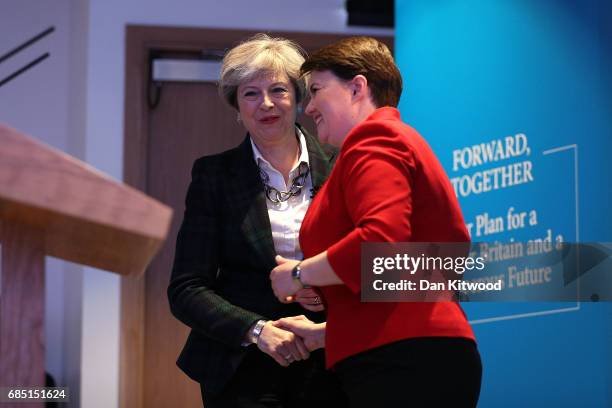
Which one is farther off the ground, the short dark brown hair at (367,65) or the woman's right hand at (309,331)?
the short dark brown hair at (367,65)

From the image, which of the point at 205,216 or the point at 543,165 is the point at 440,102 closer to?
the point at 543,165

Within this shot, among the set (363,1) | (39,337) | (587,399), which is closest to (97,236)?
(39,337)

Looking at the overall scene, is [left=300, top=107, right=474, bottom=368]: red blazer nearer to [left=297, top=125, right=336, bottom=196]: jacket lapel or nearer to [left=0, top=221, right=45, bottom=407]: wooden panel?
[left=297, top=125, right=336, bottom=196]: jacket lapel

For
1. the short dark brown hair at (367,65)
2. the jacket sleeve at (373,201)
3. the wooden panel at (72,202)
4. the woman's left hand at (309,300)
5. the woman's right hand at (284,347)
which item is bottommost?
the woman's right hand at (284,347)

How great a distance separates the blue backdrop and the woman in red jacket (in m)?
1.06

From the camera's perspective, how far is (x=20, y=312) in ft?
3.03

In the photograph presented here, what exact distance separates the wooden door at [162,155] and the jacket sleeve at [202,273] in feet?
9.32

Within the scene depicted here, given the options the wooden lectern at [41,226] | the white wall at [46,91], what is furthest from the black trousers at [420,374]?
the white wall at [46,91]

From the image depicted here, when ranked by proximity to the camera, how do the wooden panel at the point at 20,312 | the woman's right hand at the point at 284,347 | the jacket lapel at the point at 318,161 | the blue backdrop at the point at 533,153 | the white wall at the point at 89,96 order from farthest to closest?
the white wall at the point at 89,96, the blue backdrop at the point at 533,153, the jacket lapel at the point at 318,161, the woman's right hand at the point at 284,347, the wooden panel at the point at 20,312

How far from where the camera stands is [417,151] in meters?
1.60

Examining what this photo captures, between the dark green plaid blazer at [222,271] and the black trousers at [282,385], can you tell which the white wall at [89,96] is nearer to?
the dark green plaid blazer at [222,271]

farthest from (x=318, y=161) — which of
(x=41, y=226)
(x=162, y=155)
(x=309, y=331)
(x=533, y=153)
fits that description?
(x=162, y=155)

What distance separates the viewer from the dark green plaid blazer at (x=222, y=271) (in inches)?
79.0

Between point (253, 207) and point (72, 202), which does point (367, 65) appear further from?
point (72, 202)
